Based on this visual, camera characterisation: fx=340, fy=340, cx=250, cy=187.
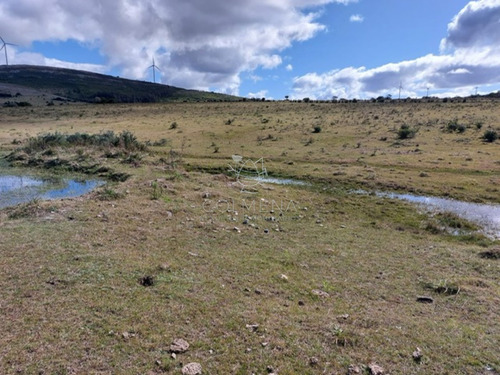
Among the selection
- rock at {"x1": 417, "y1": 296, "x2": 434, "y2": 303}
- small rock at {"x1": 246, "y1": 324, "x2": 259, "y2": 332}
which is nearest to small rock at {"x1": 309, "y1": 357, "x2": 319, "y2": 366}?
small rock at {"x1": 246, "y1": 324, "x2": 259, "y2": 332}

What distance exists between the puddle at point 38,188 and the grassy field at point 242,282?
285 centimetres

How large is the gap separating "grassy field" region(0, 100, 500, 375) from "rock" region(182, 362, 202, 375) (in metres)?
0.09

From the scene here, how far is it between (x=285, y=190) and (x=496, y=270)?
9965 mm

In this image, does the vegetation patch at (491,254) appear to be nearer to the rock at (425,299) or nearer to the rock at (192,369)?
the rock at (425,299)

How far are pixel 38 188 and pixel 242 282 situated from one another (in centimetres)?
1369

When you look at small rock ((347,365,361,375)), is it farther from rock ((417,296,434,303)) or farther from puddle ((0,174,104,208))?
puddle ((0,174,104,208))

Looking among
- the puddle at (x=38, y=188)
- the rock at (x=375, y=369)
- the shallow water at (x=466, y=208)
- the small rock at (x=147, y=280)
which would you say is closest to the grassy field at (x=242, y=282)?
the small rock at (x=147, y=280)

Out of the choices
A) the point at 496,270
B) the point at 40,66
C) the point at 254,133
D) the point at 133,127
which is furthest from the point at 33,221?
the point at 40,66

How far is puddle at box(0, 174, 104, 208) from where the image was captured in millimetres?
14727

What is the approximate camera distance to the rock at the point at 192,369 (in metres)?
4.90

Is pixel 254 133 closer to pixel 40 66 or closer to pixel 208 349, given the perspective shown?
pixel 208 349

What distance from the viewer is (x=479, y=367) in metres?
5.32

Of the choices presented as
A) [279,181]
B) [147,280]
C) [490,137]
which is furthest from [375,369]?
[490,137]

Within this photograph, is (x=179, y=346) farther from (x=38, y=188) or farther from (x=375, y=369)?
(x=38, y=188)
